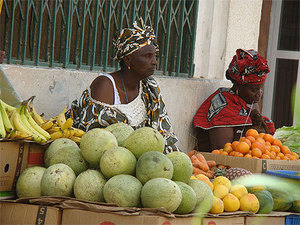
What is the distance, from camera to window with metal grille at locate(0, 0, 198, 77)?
4.49 meters

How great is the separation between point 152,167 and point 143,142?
215 millimetres

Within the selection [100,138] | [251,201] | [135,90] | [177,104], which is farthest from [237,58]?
[100,138]

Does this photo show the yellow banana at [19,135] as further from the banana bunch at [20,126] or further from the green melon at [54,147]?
the green melon at [54,147]

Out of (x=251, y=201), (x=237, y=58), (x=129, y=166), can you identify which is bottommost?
(x=251, y=201)

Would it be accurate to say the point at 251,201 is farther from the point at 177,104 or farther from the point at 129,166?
the point at 177,104

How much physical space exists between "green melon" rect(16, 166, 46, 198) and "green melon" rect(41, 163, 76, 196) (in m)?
0.06

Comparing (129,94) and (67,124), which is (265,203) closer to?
(67,124)

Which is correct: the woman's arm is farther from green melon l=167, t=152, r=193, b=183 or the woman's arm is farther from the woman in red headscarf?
green melon l=167, t=152, r=193, b=183

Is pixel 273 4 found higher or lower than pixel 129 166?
higher

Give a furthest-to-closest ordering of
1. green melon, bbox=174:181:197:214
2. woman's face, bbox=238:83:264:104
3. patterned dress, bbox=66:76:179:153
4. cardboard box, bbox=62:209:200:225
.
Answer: woman's face, bbox=238:83:264:104
patterned dress, bbox=66:76:179:153
green melon, bbox=174:181:197:214
cardboard box, bbox=62:209:200:225

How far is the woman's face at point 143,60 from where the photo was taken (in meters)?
4.61

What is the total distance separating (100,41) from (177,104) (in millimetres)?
1222

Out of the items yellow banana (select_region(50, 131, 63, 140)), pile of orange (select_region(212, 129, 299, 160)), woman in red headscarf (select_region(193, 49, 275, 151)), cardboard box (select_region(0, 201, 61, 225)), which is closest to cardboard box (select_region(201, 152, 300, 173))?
pile of orange (select_region(212, 129, 299, 160))

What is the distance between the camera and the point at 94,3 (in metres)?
5.08
